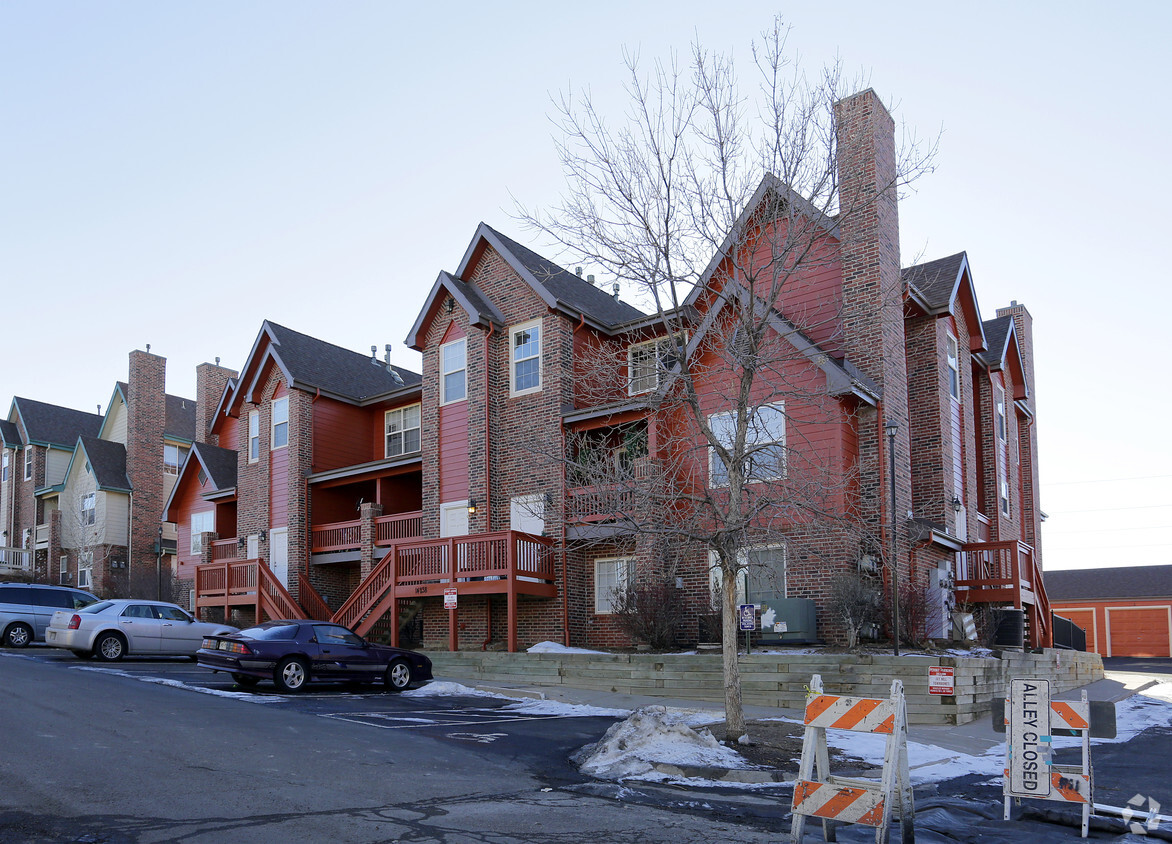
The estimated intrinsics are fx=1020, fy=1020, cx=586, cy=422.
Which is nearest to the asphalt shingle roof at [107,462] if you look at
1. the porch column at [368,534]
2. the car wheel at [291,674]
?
the porch column at [368,534]

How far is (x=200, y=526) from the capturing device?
123ft

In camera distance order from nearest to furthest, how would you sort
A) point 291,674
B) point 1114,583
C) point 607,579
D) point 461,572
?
point 291,674, point 461,572, point 607,579, point 1114,583

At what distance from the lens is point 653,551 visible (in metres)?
21.4

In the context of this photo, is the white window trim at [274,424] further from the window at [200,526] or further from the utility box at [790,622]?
the utility box at [790,622]

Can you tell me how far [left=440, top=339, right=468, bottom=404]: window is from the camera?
26.8 metres

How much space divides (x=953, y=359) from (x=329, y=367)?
755 inches

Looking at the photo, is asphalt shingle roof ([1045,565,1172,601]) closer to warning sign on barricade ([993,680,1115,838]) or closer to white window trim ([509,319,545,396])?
white window trim ([509,319,545,396])

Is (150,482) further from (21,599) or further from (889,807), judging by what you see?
(889,807)

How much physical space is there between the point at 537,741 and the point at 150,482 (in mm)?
36325

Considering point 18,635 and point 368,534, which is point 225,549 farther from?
point 18,635

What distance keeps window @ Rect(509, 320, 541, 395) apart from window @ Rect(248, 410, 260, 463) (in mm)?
11020

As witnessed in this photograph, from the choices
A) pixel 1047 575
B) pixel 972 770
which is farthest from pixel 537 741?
pixel 1047 575

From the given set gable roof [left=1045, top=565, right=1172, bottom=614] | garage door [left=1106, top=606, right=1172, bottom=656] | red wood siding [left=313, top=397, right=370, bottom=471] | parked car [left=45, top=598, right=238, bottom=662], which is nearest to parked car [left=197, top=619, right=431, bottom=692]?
parked car [left=45, top=598, right=238, bottom=662]

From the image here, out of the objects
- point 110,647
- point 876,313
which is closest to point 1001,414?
point 876,313
